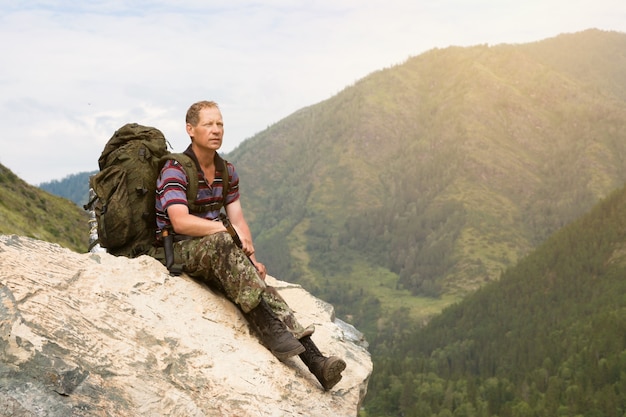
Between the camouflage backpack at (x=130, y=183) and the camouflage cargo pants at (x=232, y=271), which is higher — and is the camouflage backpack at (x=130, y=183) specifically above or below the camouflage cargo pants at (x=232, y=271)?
above

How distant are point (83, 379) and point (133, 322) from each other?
4.49 ft

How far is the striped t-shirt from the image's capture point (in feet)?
30.9

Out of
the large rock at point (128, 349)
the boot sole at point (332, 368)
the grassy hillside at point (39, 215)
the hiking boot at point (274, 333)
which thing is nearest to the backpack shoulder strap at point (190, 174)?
the large rock at point (128, 349)

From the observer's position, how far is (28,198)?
60344 mm

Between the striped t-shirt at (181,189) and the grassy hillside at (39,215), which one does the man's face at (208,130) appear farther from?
the grassy hillside at (39,215)

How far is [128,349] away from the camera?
26.9ft

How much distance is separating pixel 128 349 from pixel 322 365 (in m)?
2.74

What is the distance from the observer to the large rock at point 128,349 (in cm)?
713

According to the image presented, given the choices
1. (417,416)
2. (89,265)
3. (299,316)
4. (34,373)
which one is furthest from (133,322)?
(417,416)

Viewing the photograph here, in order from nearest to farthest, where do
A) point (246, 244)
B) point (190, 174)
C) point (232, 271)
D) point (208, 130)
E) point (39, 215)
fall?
1. point (232, 271)
2. point (190, 174)
3. point (208, 130)
4. point (246, 244)
5. point (39, 215)

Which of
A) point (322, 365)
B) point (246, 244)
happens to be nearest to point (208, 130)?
point (246, 244)

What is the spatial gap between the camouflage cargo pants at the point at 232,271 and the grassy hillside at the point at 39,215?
33523 mm

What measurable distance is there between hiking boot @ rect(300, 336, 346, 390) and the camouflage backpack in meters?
2.62

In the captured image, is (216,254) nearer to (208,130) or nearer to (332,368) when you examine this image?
(208,130)
